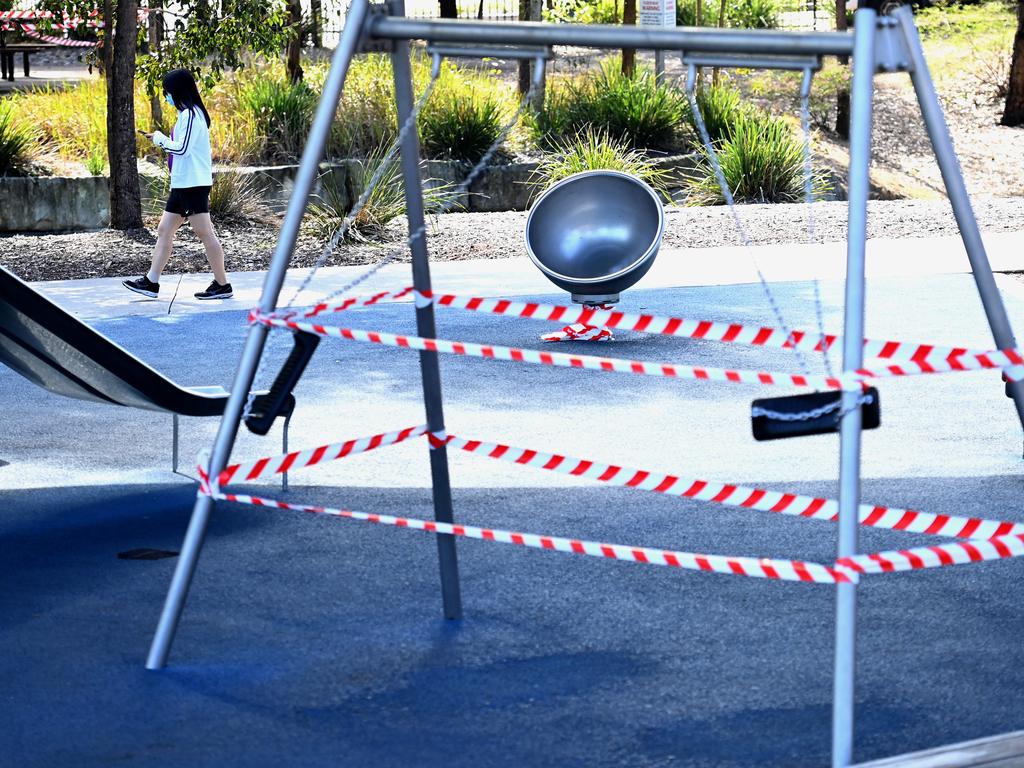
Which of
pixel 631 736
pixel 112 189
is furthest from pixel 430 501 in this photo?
pixel 112 189

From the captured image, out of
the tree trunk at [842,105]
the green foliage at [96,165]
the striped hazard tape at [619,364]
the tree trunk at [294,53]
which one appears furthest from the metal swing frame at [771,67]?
the tree trunk at [842,105]

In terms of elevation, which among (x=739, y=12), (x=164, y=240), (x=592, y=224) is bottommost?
(x=164, y=240)

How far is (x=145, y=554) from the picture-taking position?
553cm

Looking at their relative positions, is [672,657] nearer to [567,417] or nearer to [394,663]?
[394,663]

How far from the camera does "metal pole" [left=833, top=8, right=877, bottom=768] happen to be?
10.9 ft

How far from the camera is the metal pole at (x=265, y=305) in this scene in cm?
395

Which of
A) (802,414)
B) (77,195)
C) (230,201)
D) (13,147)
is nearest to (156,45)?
(13,147)

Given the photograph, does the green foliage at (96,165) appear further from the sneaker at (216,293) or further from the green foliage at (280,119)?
the sneaker at (216,293)

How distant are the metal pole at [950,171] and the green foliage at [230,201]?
12588 millimetres

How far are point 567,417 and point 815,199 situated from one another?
11.0 m

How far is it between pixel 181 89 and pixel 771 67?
26.7ft

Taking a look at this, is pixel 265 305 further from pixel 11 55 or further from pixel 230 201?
pixel 11 55

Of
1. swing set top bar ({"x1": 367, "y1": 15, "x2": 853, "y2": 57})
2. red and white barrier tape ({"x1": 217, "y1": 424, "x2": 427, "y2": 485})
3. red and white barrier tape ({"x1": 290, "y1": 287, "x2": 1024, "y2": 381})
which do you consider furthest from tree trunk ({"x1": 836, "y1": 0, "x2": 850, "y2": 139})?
swing set top bar ({"x1": 367, "y1": 15, "x2": 853, "y2": 57})

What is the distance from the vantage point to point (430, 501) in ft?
20.5
